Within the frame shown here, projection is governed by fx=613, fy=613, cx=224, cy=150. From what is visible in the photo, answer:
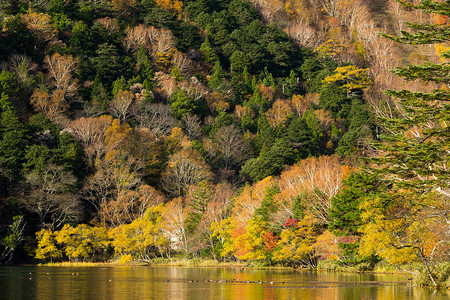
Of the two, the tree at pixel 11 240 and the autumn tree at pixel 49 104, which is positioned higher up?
the autumn tree at pixel 49 104

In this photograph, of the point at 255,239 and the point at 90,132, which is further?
the point at 90,132

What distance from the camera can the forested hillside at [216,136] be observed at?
3291 centimetres

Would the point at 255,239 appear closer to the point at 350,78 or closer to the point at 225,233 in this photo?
the point at 225,233

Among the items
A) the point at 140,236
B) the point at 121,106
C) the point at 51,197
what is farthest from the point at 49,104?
the point at 140,236

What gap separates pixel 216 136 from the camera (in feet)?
315

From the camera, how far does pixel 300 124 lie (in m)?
92.8

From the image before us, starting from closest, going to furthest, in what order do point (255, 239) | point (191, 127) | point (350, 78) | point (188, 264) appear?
point (255, 239) → point (188, 264) → point (191, 127) → point (350, 78)

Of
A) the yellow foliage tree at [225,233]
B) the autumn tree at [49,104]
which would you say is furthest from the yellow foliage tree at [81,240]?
the autumn tree at [49,104]

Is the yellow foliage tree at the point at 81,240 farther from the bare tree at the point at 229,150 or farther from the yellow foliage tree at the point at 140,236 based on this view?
the bare tree at the point at 229,150

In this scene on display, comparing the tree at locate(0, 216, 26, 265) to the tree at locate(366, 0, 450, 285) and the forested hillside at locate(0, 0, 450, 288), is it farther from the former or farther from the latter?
the tree at locate(366, 0, 450, 285)

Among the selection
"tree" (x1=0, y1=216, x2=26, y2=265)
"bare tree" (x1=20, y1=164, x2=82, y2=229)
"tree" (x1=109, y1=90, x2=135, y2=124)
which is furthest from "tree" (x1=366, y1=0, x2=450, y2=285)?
"tree" (x1=109, y1=90, x2=135, y2=124)

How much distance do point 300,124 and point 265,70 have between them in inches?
1385

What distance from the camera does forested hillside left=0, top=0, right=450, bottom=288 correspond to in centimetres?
3291

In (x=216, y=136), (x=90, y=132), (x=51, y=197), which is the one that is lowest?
(x=51, y=197)
